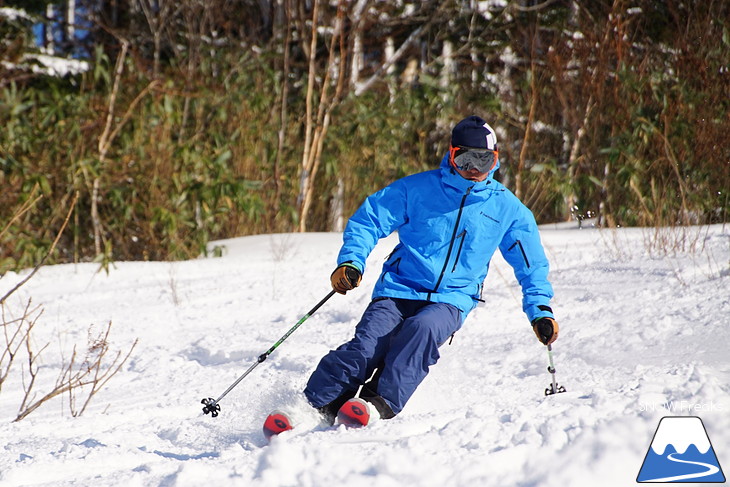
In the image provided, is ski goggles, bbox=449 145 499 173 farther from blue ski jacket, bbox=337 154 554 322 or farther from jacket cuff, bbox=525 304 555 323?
jacket cuff, bbox=525 304 555 323

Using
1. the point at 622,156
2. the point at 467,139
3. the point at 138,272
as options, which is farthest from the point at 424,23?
the point at 467,139

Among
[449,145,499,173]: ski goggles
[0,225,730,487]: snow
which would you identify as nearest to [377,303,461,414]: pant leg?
[0,225,730,487]: snow

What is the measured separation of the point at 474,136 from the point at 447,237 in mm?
415

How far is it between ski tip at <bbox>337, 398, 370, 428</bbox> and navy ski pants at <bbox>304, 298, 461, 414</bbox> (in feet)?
0.45

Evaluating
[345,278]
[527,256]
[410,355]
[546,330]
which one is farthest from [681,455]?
[345,278]

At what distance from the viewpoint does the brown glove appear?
298 cm

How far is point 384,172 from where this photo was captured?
9133 mm

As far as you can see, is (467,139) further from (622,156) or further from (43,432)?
(622,156)

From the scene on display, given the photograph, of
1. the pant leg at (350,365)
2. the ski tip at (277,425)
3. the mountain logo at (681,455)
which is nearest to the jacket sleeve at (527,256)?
the pant leg at (350,365)

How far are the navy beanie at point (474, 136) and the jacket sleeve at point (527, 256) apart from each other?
328 mm

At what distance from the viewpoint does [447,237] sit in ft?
10.3

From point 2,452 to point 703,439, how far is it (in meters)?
2.29

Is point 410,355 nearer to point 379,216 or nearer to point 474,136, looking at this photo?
point 379,216

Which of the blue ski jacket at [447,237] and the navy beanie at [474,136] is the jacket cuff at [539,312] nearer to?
the blue ski jacket at [447,237]
